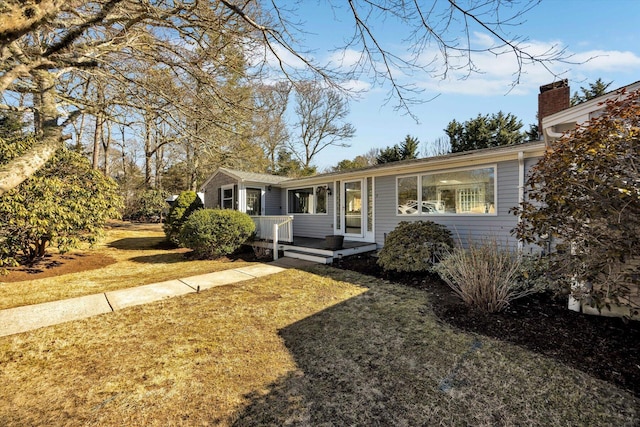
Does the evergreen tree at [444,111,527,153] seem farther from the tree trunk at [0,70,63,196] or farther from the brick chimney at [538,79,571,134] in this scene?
the tree trunk at [0,70,63,196]

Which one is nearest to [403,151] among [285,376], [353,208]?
[353,208]

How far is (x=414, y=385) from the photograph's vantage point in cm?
250

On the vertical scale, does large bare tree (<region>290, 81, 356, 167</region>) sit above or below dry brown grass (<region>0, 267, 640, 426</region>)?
above

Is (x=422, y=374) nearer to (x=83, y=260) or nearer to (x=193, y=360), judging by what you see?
(x=193, y=360)

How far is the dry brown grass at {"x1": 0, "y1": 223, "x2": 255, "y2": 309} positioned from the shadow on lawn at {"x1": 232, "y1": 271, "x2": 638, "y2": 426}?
4365mm

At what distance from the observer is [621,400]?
229 cm

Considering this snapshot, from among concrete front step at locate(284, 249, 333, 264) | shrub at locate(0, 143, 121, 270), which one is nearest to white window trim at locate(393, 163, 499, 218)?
concrete front step at locate(284, 249, 333, 264)

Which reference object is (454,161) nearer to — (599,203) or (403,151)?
(599,203)

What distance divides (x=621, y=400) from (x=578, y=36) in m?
3.33

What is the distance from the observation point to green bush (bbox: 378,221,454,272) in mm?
6188

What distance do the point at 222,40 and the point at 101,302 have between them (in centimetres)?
452

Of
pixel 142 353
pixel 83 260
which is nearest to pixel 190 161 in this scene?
pixel 83 260

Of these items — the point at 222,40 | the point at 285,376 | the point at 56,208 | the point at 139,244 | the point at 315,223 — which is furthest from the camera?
the point at 139,244

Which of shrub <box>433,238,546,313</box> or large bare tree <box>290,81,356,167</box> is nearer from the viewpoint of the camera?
shrub <box>433,238,546,313</box>
